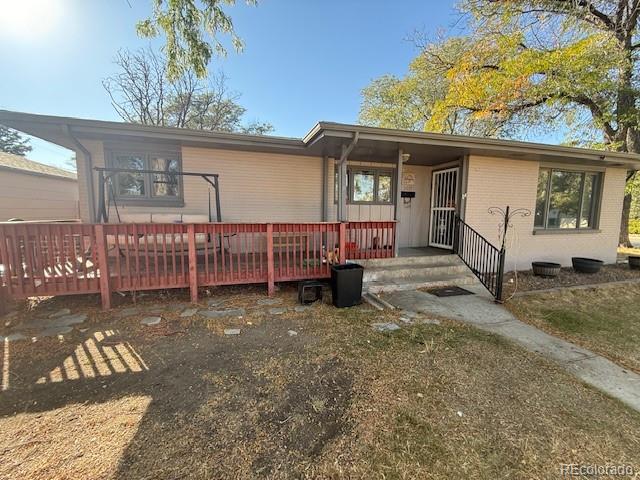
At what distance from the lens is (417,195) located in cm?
763

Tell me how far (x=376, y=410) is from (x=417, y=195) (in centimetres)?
654

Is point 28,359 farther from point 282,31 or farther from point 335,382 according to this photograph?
point 282,31

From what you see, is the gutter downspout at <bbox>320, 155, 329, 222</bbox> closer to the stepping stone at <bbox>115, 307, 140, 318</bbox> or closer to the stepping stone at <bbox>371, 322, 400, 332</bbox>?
the stepping stone at <bbox>371, 322, 400, 332</bbox>

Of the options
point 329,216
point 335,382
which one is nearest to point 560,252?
point 329,216

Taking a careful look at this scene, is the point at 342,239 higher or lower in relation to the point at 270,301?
higher

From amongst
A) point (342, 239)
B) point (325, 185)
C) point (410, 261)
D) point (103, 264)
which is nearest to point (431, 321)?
point (342, 239)

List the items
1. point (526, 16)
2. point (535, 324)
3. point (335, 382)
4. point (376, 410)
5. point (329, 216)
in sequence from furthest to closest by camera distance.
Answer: point (526, 16) → point (329, 216) → point (535, 324) → point (335, 382) → point (376, 410)

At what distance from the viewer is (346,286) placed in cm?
421

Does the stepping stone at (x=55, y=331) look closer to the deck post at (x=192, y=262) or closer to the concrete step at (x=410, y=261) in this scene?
the deck post at (x=192, y=262)

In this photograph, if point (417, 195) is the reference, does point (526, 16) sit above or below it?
above

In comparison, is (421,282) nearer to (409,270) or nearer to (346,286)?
(409,270)

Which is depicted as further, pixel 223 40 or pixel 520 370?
pixel 223 40

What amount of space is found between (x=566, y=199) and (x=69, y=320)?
10.9m

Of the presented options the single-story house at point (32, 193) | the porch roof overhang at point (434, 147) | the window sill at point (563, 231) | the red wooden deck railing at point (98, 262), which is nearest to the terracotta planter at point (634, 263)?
the window sill at point (563, 231)
